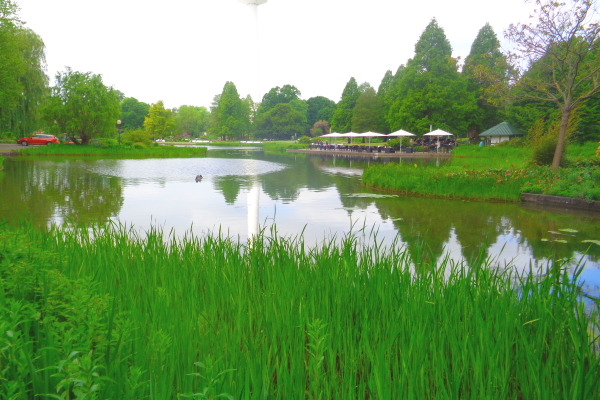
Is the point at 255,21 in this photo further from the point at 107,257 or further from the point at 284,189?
the point at 284,189

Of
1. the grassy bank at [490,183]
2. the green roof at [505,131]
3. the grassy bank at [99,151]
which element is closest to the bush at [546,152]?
the grassy bank at [490,183]

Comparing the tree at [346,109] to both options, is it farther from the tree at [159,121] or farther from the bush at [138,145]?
the bush at [138,145]

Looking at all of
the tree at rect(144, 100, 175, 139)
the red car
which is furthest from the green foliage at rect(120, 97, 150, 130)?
the red car

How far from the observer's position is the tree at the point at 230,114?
76.8 meters

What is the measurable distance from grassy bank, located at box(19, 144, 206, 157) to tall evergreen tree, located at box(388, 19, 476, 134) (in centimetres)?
2143

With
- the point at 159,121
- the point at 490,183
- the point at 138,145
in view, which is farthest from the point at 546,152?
the point at 159,121

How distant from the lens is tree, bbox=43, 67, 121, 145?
33.6m

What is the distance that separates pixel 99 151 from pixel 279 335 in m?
35.0

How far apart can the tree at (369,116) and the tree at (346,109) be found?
4843mm

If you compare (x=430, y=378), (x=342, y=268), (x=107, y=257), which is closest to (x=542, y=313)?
(x=430, y=378)

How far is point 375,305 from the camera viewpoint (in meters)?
2.88

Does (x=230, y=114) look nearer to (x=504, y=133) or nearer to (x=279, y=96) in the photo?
(x=279, y=96)

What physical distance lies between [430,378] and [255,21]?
14.2 ft

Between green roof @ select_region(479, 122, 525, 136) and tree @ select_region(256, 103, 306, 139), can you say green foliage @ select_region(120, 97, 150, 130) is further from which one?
green roof @ select_region(479, 122, 525, 136)
